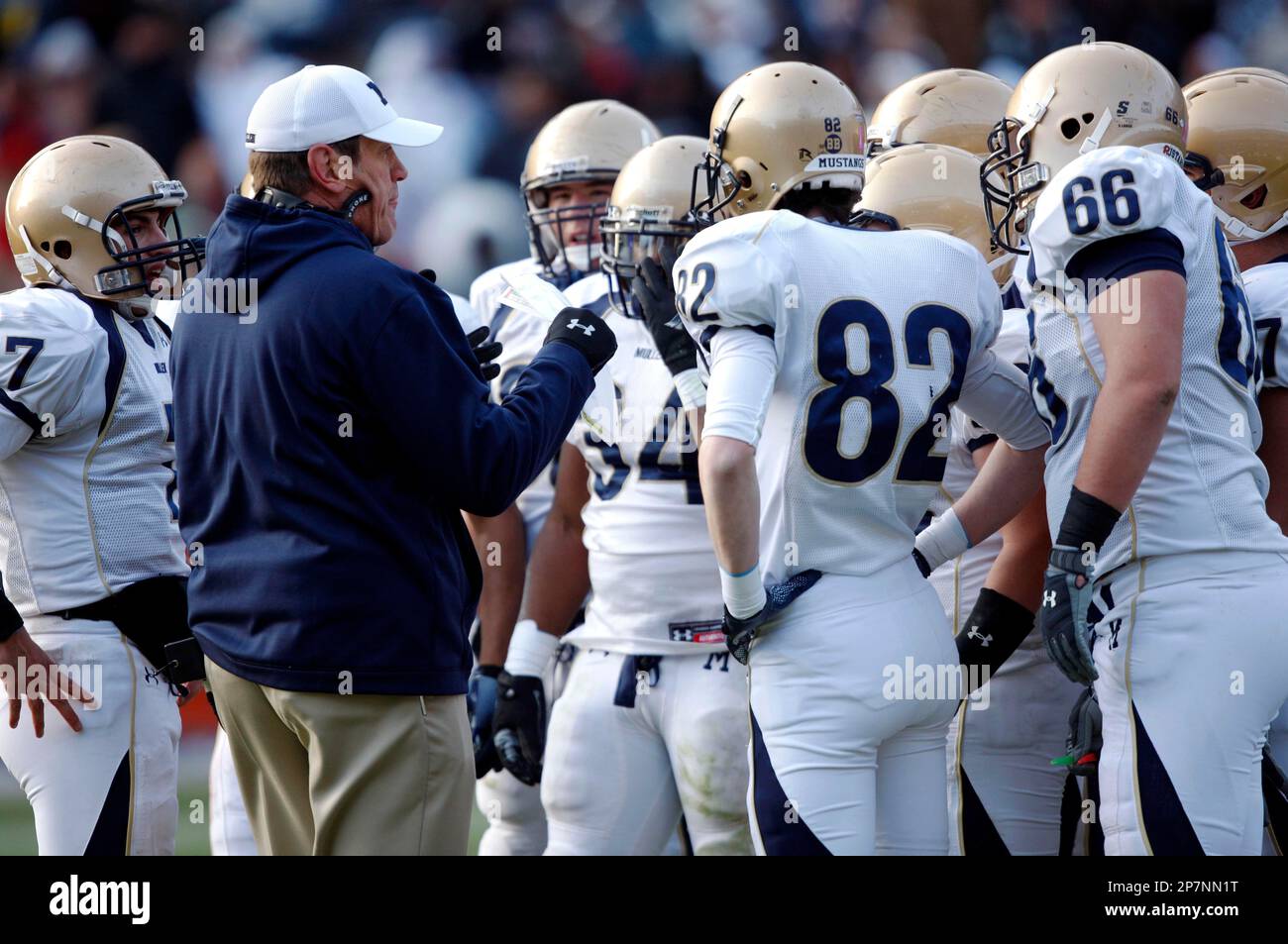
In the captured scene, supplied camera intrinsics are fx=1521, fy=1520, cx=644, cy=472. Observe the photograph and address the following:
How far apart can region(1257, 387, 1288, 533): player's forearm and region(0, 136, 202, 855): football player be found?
78.7 inches

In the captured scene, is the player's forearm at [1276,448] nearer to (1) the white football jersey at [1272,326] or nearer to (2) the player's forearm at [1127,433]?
(1) the white football jersey at [1272,326]

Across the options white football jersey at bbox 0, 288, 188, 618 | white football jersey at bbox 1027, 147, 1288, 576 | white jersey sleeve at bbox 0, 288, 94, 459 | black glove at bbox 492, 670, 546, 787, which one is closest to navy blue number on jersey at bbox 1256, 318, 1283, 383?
white football jersey at bbox 1027, 147, 1288, 576

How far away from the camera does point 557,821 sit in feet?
10.4

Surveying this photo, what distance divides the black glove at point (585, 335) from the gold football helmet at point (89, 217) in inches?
38.7

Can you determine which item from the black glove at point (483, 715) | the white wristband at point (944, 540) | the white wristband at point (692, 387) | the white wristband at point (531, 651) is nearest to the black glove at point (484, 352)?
the white wristband at point (692, 387)

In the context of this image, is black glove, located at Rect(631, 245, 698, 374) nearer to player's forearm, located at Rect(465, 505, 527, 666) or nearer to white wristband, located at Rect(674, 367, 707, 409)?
white wristband, located at Rect(674, 367, 707, 409)

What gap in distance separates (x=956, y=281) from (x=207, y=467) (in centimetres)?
121

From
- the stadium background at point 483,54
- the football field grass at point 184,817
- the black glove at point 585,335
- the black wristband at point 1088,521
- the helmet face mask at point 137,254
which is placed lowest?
the football field grass at point 184,817

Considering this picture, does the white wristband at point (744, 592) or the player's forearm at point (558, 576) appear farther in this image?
the player's forearm at point (558, 576)

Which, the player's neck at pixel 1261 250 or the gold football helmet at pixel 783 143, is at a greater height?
the gold football helmet at pixel 783 143

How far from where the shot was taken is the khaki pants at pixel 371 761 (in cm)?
216

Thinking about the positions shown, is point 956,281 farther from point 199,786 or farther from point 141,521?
point 199,786

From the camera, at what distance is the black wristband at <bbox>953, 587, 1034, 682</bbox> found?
2.88 metres
